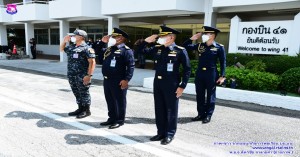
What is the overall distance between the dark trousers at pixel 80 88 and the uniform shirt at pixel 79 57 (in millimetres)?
102

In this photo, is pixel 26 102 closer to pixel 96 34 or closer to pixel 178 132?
pixel 178 132

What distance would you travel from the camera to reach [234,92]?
7.39m

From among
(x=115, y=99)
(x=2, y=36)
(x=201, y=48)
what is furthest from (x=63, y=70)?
(x=2, y=36)

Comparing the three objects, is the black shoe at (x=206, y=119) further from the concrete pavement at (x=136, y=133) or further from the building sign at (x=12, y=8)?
the building sign at (x=12, y=8)

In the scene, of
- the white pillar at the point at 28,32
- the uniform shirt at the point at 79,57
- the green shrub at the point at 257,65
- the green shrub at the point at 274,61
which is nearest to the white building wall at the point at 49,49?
the white pillar at the point at 28,32

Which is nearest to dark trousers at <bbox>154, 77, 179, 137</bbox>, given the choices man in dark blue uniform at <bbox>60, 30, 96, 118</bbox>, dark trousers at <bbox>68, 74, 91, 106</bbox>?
man in dark blue uniform at <bbox>60, 30, 96, 118</bbox>

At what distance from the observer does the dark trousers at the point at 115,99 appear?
473 centimetres

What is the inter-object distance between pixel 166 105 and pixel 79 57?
205 centimetres

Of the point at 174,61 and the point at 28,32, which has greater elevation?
the point at 28,32

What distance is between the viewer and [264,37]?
9.64 metres

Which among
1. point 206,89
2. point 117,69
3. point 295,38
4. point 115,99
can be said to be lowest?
point 115,99

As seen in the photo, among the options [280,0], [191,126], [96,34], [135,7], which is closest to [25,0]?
[96,34]

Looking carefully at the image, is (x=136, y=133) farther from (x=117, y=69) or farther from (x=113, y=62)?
(x=113, y=62)

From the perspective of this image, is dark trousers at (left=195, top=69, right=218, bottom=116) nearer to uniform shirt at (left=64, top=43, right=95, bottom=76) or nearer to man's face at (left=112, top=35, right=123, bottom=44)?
man's face at (left=112, top=35, right=123, bottom=44)
